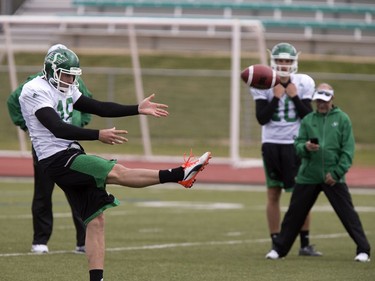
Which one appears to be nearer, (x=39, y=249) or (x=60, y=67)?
(x=60, y=67)

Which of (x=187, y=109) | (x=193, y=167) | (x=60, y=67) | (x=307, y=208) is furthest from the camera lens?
(x=187, y=109)

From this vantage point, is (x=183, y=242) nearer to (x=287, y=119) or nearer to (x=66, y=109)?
(x=287, y=119)

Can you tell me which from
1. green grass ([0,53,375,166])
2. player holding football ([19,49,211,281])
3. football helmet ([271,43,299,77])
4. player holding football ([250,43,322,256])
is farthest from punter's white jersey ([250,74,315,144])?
green grass ([0,53,375,166])

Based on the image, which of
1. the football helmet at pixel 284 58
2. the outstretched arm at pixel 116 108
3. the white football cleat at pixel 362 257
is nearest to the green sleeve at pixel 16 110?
the outstretched arm at pixel 116 108

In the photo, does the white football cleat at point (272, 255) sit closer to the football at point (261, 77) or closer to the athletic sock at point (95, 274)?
the football at point (261, 77)

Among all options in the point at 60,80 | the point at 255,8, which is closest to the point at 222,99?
the point at 255,8

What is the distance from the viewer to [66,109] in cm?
820

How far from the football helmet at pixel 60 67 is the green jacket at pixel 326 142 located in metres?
2.92

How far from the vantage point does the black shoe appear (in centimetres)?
1059

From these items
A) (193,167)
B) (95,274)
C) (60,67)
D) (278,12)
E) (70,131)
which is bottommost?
(278,12)

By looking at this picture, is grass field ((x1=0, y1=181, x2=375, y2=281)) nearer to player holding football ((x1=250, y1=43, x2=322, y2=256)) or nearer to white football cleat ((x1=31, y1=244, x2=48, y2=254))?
white football cleat ((x1=31, y1=244, x2=48, y2=254))

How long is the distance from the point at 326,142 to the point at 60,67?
3252 millimetres

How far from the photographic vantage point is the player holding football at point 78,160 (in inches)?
298

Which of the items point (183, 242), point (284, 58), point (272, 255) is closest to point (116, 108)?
point (272, 255)
